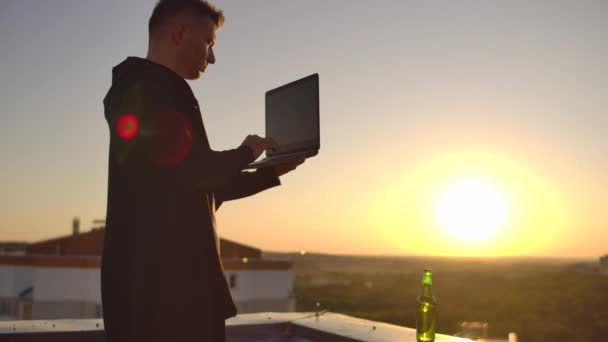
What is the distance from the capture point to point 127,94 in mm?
1642

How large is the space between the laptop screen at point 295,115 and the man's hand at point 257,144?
0.38ft

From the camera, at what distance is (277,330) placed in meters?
2.74

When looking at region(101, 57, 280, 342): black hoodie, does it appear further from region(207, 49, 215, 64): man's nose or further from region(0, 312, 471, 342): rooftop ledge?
region(0, 312, 471, 342): rooftop ledge

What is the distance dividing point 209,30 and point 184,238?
639 mm

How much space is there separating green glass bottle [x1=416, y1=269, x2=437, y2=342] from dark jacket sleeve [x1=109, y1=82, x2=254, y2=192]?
97 cm

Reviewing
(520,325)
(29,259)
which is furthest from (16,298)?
(520,325)

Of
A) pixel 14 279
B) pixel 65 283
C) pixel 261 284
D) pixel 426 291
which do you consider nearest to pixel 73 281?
pixel 65 283

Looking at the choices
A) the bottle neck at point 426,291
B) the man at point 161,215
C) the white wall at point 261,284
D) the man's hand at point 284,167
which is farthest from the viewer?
the white wall at point 261,284

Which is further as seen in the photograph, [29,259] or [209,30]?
[29,259]

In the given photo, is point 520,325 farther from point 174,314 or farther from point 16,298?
point 174,314

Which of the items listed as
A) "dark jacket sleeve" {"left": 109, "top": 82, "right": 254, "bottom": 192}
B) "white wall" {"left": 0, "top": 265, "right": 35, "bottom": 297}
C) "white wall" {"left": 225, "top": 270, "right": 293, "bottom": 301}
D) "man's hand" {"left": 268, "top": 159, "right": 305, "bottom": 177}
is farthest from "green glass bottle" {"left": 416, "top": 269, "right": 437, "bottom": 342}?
"white wall" {"left": 0, "top": 265, "right": 35, "bottom": 297}

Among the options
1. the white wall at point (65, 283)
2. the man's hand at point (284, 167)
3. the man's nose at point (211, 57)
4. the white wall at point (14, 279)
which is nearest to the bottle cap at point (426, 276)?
the man's hand at point (284, 167)

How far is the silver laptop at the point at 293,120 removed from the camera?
1.93 metres

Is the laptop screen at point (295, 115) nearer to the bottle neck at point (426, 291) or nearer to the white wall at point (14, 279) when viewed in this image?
the bottle neck at point (426, 291)
